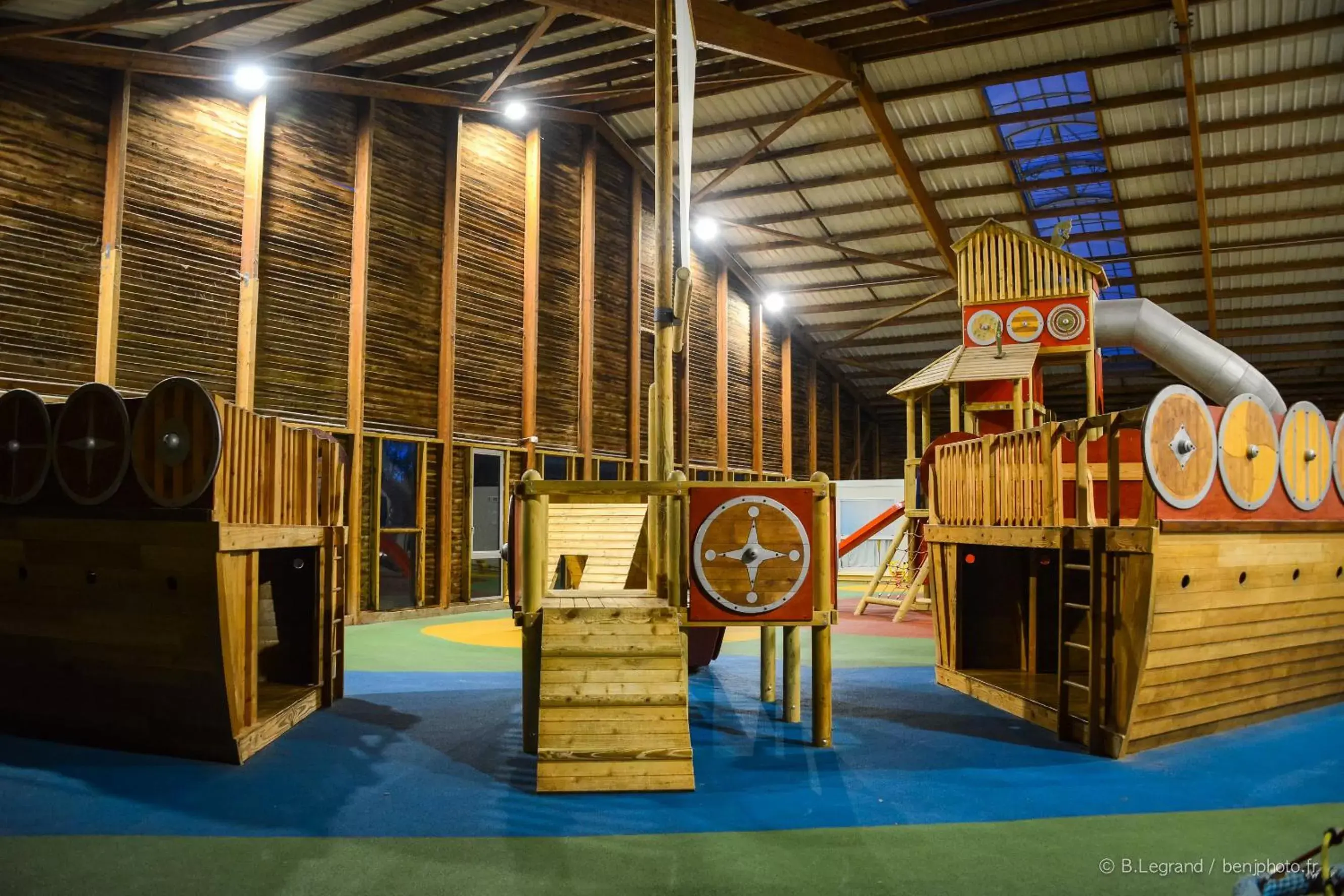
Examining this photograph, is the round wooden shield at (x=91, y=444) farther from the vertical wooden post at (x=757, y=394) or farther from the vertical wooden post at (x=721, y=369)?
the vertical wooden post at (x=757, y=394)

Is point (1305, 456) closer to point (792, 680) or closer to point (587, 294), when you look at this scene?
point (792, 680)

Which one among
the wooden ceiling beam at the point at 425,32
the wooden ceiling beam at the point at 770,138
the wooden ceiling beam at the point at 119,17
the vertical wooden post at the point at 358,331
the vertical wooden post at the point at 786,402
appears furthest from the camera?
the vertical wooden post at the point at 786,402

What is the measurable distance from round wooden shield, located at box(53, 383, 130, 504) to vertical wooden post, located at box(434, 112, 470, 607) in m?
8.02

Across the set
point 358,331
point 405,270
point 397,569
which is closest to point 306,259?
point 358,331

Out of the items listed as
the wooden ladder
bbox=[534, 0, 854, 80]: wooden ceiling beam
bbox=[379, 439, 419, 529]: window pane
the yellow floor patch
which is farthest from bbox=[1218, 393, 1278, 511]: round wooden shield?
bbox=[379, 439, 419, 529]: window pane

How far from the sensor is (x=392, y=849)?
3.94 m

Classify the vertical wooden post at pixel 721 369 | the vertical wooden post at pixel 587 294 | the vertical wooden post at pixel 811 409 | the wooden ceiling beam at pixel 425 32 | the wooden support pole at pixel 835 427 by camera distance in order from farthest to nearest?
the wooden support pole at pixel 835 427 < the vertical wooden post at pixel 811 409 < the vertical wooden post at pixel 721 369 < the vertical wooden post at pixel 587 294 < the wooden ceiling beam at pixel 425 32

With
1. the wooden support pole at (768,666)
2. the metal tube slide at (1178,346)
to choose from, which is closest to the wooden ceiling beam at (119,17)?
the wooden support pole at (768,666)

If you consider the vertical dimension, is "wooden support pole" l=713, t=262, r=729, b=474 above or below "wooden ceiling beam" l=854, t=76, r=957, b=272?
below

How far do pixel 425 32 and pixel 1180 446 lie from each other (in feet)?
34.0

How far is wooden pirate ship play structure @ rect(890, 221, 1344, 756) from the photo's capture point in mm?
5605

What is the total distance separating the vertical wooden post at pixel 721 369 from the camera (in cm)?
2012

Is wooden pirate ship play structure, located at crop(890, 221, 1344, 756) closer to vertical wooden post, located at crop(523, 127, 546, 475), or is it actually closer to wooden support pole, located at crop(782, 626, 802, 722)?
wooden support pole, located at crop(782, 626, 802, 722)

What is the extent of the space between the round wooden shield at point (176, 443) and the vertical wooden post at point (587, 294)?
35.3 feet
